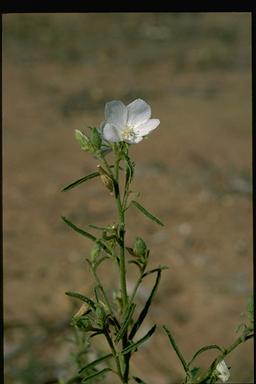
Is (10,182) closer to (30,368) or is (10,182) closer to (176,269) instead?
(176,269)

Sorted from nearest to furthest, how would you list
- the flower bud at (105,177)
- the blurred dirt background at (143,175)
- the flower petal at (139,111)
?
the flower bud at (105,177) < the flower petal at (139,111) < the blurred dirt background at (143,175)

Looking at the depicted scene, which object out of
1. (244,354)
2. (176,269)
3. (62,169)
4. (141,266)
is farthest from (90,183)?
(141,266)

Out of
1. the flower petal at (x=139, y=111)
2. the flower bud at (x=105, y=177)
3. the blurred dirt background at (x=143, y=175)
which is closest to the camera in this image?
the flower bud at (x=105, y=177)

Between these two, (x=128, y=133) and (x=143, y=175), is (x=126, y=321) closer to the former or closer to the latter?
(x=128, y=133)

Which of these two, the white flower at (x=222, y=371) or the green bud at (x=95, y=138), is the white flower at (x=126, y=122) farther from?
the white flower at (x=222, y=371)

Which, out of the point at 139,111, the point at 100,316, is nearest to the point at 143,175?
the point at 139,111

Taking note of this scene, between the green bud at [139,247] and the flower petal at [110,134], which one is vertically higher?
the flower petal at [110,134]

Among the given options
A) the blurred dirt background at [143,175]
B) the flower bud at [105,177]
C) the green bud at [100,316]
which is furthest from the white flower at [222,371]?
the blurred dirt background at [143,175]
